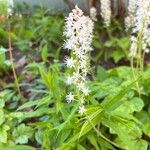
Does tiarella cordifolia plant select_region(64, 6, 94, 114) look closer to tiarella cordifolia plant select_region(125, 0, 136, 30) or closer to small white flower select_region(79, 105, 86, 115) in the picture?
small white flower select_region(79, 105, 86, 115)

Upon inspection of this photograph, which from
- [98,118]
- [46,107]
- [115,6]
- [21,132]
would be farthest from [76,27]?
[115,6]

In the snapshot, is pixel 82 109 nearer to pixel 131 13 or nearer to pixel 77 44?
pixel 77 44

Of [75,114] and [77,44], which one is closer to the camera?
[77,44]

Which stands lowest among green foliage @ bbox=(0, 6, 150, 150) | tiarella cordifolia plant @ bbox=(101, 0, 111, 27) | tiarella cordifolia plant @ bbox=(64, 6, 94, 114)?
green foliage @ bbox=(0, 6, 150, 150)

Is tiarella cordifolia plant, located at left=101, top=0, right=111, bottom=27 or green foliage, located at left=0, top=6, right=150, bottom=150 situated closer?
green foliage, located at left=0, top=6, right=150, bottom=150

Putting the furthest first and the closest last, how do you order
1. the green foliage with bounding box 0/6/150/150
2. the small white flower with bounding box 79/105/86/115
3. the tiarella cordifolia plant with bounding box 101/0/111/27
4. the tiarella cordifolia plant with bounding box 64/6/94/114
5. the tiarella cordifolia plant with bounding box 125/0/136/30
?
the tiarella cordifolia plant with bounding box 101/0/111/27, the tiarella cordifolia plant with bounding box 125/0/136/30, the green foliage with bounding box 0/6/150/150, the small white flower with bounding box 79/105/86/115, the tiarella cordifolia plant with bounding box 64/6/94/114

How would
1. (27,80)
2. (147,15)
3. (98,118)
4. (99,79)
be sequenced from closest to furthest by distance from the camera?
1. (98,118)
2. (147,15)
3. (99,79)
4. (27,80)

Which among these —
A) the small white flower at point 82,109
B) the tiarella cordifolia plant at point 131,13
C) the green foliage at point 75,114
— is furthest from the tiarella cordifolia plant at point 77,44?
the tiarella cordifolia plant at point 131,13

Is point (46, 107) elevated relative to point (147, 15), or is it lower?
lower

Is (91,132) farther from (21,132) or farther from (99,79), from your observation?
(99,79)

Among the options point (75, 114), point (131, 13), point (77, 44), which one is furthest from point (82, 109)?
point (131, 13)

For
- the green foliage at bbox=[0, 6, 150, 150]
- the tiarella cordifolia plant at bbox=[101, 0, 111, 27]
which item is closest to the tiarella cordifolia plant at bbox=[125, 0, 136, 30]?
the tiarella cordifolia plant at bbox=[101, 0, 111, 27]
